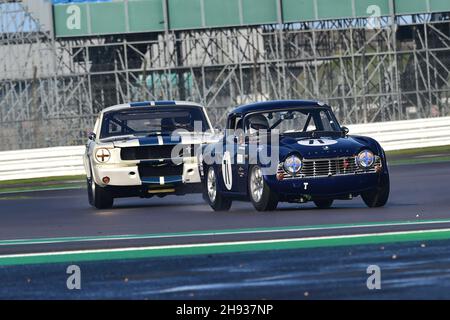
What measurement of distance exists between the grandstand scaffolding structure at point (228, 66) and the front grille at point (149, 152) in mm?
28800

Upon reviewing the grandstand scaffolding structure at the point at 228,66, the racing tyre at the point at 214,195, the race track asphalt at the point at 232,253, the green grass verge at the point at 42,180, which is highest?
the grandstand scaffolding structure at the point at 228,66

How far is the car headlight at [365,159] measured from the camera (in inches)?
590

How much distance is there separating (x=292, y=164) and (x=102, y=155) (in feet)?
12.9

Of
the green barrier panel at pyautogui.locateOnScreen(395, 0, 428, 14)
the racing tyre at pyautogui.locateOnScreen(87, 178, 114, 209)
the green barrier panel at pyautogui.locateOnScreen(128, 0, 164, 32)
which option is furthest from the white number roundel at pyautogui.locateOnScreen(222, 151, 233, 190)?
the green barrier panel at pyautogui.locateOnScreen(395, 0, 428, 14)

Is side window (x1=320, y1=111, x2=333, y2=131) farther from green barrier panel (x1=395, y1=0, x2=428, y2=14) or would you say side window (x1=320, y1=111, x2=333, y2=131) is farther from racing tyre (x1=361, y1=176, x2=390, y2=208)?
green barrier panel (x1=395, y1=0, x2=428, y2=14)

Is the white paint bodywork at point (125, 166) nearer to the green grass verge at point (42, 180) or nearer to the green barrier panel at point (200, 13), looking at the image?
the green grass verge at point (42, 180)

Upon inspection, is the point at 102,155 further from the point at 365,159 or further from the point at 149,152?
the point at 365,159

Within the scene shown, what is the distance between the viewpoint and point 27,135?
142 feet

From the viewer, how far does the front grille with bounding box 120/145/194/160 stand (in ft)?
58.6

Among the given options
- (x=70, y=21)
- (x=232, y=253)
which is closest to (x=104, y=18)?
(x=70, y=21)

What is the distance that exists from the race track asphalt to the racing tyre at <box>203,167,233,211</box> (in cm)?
19

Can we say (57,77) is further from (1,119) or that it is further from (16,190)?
(16,190)

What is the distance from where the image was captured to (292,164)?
1488 cm

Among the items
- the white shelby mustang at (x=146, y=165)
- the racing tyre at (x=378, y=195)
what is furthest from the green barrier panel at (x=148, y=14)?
the racing tyre at (x=378, y=195)
